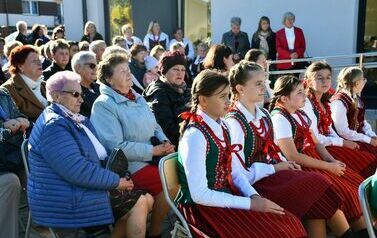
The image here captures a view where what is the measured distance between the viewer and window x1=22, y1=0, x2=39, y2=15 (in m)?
36.8

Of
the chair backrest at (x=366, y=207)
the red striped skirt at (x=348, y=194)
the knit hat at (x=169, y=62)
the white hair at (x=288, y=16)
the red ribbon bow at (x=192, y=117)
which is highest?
the white hair at (x=288, y=16)

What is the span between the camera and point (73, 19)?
1170cm

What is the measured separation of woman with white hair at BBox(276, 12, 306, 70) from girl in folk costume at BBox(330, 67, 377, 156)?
137 inches

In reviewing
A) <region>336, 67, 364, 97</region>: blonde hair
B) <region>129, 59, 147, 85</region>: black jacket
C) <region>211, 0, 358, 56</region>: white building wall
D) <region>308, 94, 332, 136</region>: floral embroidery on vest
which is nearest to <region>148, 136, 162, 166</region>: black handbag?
<region>308, 94, 332, 136</region>: floral embroidery on vest

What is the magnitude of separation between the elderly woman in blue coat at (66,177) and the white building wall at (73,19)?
9352mm

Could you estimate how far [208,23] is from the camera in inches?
409

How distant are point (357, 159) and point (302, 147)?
2.03ft

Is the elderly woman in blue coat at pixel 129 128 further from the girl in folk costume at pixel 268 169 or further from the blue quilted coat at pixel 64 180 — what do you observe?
the girl in folk costume at pixel 268 169

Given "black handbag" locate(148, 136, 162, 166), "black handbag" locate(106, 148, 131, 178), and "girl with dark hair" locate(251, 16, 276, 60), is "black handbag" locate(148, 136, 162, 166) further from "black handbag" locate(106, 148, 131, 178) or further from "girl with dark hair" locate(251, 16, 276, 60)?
"girl with dark hair" locate(251, 16, 276, 60)

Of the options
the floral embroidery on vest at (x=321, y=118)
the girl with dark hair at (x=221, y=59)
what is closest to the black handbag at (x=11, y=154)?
the girl with dark hair at (x=221, y=59)

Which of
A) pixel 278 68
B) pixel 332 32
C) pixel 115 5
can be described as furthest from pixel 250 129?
pixel 115 5

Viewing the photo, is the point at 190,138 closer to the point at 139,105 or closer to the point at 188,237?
the point at 188,237

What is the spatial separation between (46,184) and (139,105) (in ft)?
3.33

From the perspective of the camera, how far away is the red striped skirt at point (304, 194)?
2.79 meters
